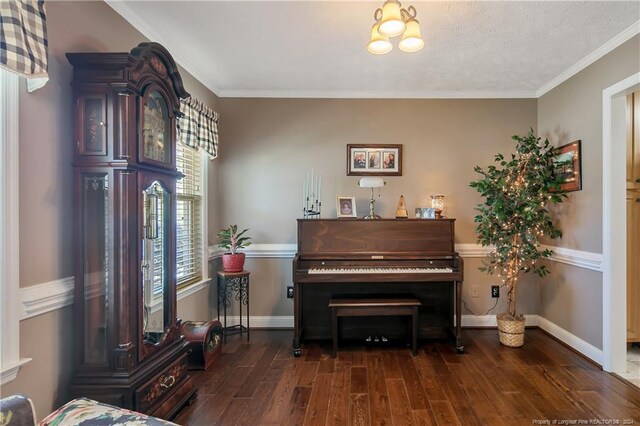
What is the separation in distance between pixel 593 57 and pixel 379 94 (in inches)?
71.6

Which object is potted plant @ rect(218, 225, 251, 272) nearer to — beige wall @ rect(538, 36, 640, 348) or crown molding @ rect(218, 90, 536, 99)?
crown molding @ rect(218, 90, 536, 99)

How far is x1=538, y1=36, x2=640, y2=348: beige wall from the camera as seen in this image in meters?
2.54

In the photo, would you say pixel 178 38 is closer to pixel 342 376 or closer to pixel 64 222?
pixel 64 222

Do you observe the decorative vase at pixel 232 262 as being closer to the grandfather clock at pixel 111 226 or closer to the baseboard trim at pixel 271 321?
the baseboard trim at pixel 271 321

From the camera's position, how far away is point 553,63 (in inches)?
110

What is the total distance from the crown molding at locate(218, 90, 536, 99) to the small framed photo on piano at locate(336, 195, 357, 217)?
44.8 inches

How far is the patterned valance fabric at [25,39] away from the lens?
125 cm

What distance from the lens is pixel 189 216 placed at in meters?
2.99

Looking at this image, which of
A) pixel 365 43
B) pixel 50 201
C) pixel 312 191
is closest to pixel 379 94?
pixel 365 43

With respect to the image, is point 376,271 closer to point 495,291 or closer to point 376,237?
point 376,237

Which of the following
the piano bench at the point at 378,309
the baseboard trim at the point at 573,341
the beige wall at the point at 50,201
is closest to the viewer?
the beige wall at the point at 50,201

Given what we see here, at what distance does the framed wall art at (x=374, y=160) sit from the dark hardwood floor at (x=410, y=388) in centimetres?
180

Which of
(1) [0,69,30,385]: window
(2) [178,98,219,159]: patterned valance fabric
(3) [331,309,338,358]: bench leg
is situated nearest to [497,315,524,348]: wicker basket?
(3) [331,309,338,358]: bench leg

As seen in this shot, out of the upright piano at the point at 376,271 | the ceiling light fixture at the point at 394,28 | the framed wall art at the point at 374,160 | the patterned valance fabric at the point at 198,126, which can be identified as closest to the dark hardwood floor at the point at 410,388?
the upright piano at the point at 376,271
